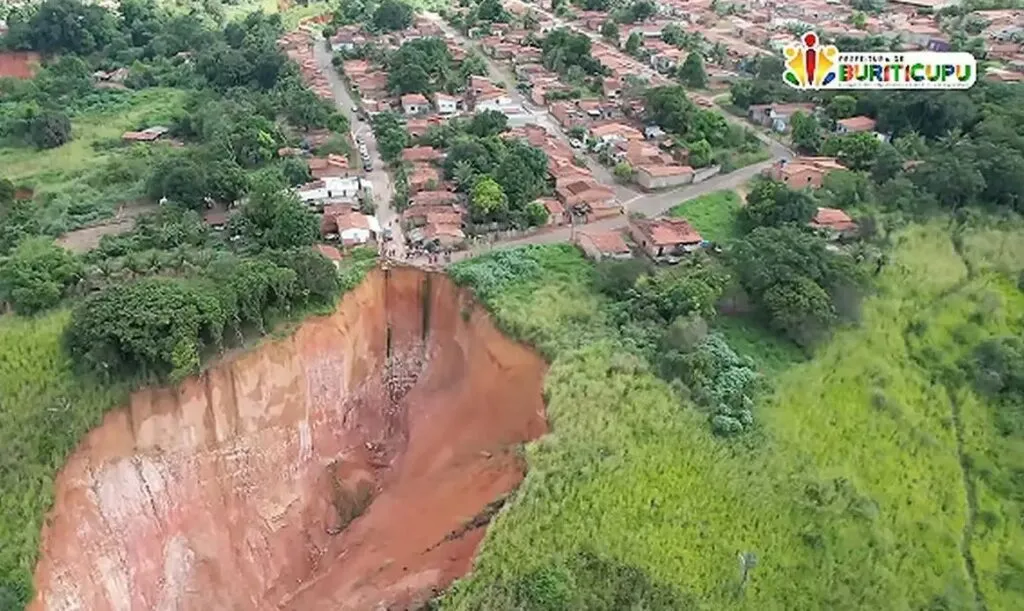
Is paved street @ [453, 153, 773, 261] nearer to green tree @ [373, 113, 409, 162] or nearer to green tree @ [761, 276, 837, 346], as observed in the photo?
green tree @ [761, 276, 837, 346]

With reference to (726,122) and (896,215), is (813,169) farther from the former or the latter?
(726,122)

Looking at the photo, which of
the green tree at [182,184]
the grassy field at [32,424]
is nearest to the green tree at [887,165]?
the green tree at [182,184]

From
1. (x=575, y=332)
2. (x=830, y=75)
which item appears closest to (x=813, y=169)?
(x=830, y=75)

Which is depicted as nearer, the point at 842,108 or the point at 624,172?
the point at 624,172

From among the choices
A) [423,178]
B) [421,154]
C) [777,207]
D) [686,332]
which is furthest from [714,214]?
[421,154]

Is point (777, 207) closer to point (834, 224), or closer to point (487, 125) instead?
point (834, 224)

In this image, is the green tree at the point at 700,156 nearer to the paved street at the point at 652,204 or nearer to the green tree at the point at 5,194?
the paved street at the point at 652,204
